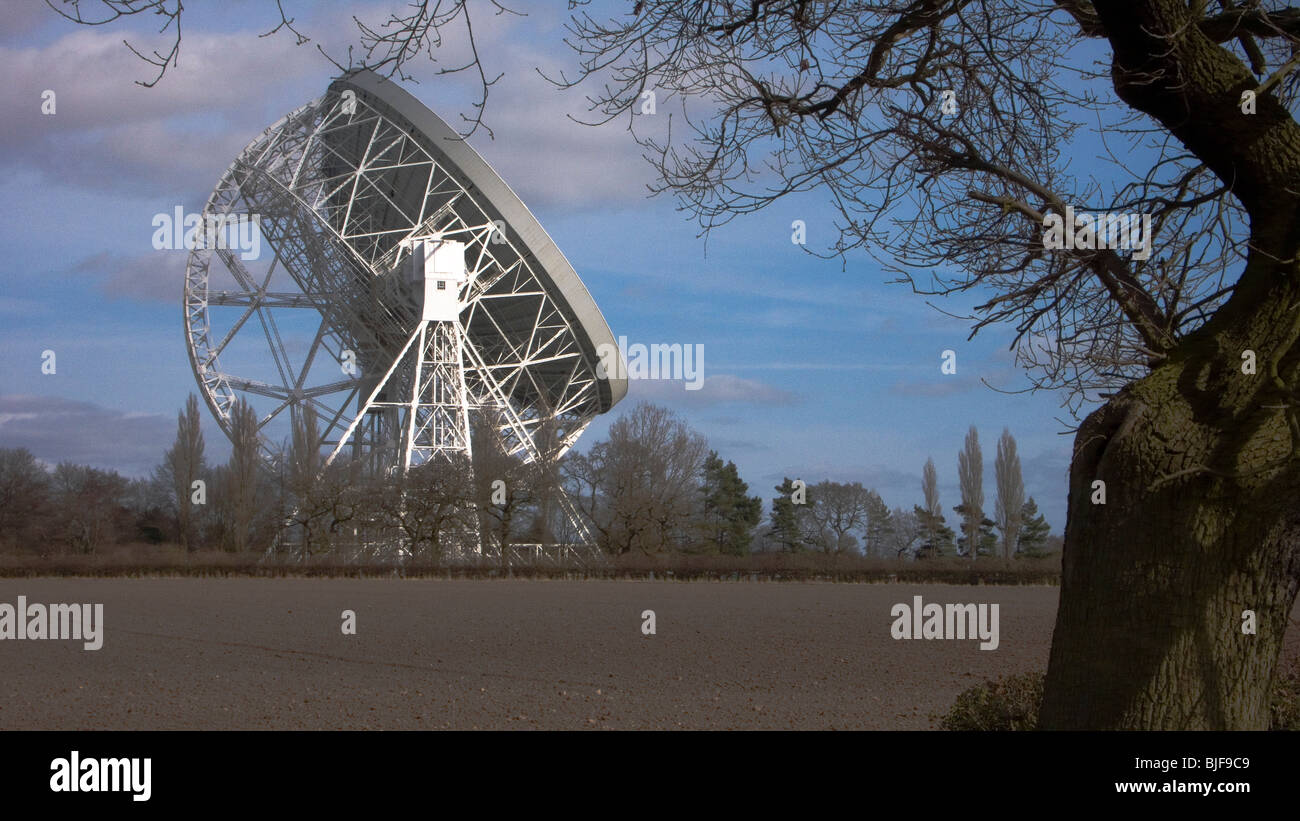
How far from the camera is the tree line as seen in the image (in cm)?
4438

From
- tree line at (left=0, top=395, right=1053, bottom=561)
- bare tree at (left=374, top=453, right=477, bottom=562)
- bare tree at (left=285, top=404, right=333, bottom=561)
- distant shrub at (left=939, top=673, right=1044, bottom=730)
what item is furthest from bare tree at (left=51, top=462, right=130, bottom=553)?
distant shrub at (left=939, top=673, right=1044, bottom=730)

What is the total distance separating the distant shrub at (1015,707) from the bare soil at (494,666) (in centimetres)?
140

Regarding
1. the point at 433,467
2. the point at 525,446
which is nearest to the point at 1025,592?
the point at 525,446

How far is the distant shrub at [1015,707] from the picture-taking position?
24.5 ft

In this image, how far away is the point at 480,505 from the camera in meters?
44.9

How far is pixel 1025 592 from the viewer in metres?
38.6

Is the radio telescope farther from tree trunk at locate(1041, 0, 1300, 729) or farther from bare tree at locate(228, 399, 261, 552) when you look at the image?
tree trunk at locate(1041, 0, 1300, 729)

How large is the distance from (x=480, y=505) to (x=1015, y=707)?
3778cm

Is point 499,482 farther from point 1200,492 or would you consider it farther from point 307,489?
point 1200,492

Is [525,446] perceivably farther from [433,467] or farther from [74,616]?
[74,616]

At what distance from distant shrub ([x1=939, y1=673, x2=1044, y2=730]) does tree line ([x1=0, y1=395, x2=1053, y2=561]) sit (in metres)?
31.3

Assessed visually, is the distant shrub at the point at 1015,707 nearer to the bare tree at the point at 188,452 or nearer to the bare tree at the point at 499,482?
the bare tree at the point at 499,482

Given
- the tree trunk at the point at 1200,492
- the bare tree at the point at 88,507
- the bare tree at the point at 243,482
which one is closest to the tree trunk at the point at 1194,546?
the tree trunk at the point at 1200,492
